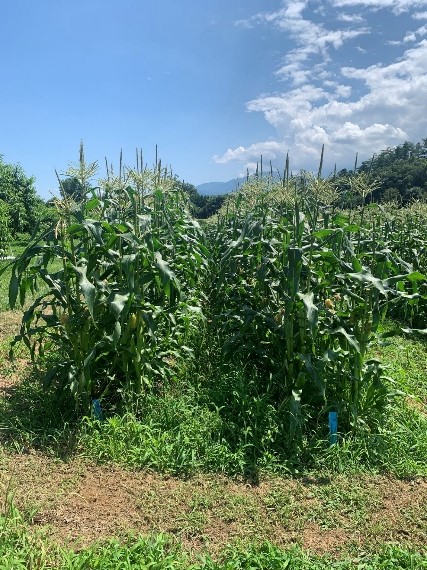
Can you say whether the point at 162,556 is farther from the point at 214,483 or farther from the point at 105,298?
the point at 105,298

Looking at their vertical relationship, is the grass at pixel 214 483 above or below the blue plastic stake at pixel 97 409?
below

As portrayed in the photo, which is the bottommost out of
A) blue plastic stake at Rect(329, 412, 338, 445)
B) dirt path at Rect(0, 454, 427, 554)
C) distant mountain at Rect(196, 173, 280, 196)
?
dirt path at Rect(0, 454, 427, 554)

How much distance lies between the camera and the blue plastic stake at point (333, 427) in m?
3.24

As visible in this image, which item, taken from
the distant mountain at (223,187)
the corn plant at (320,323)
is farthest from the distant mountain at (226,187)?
the corn plant at (320,323)

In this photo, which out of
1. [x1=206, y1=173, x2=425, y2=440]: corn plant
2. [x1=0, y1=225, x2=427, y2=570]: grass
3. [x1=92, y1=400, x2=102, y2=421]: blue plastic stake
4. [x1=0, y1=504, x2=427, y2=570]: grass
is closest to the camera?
[x1=0, y1=504, x2=427, y2=570]: grass

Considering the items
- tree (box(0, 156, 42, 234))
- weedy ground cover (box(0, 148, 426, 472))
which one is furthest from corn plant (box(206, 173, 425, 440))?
tree (box(0, 156, 42, 234))

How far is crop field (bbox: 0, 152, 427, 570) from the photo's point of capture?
8.19 ft

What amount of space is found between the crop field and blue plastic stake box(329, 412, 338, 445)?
2 cm

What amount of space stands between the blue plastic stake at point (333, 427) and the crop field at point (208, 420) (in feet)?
0.07

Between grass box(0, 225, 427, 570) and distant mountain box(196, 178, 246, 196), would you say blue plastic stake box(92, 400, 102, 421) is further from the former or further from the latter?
distant mountain box(196, 178, 246, 196)

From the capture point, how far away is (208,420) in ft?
11.4

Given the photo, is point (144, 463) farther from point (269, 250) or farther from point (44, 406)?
point (269, 250)

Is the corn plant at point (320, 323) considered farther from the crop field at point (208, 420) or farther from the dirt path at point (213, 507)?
the dirt path at point (213, 507)

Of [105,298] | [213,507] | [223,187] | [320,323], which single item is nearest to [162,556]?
[213,507]
